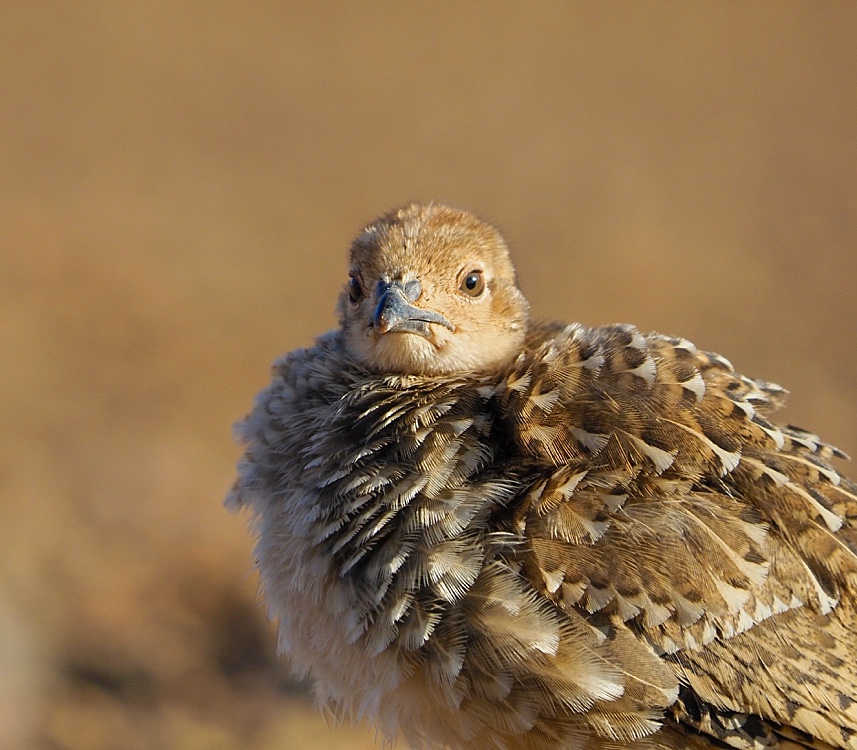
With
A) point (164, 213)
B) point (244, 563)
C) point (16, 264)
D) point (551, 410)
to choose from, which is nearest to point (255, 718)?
point (244, 563)

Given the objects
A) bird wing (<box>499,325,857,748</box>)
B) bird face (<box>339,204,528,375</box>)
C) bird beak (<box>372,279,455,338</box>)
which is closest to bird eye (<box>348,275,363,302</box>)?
bird face (<box>339,204,528,375</box>)

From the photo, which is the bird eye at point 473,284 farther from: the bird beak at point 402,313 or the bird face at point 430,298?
the bird beak at point 402,313

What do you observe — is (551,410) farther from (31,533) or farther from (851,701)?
(31,533)

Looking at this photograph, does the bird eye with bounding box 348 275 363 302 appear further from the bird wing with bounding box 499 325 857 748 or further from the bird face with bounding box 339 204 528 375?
the bird wing with bounding box 499 325 857 748

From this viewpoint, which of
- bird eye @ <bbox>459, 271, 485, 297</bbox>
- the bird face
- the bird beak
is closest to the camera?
the bird beak

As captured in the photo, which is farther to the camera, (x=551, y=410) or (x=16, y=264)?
(x=16, y=264)

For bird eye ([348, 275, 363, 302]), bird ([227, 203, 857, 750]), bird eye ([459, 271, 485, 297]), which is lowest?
bird ([227, 203, 857, 750])
